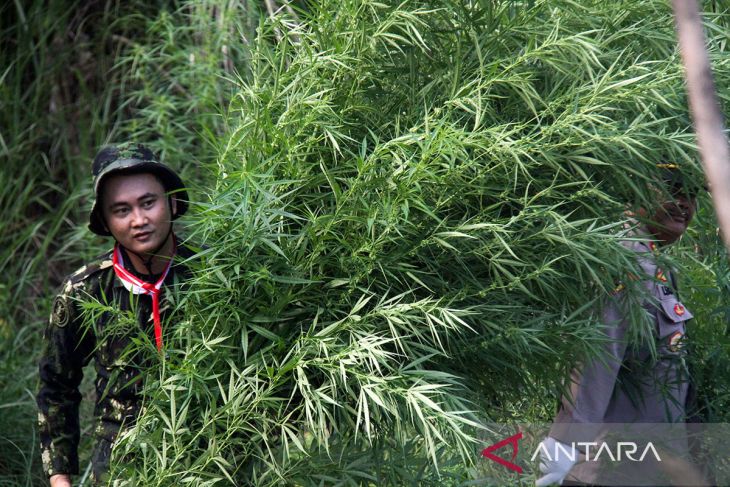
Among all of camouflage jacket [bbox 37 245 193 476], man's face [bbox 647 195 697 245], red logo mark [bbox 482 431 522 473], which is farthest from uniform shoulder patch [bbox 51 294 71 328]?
man's face [bbox 647 195 697 245]

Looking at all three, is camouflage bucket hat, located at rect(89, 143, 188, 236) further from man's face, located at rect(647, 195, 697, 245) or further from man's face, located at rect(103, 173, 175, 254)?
man's face, located at rect(647, 195, 697, 245)

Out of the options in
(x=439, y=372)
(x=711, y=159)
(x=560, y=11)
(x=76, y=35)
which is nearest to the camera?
(x=711, y=159)

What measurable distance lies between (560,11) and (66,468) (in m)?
1.82

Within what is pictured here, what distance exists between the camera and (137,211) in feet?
9.04

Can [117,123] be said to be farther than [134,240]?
Yes

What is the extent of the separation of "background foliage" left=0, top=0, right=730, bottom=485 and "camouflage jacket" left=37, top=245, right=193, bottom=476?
0.71 feet

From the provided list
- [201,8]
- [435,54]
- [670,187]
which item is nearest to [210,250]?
[435,54]

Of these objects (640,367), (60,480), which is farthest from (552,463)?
(60,480)

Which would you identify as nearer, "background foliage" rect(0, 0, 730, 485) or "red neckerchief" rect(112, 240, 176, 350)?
"background foliage" rect(0, 0, 730, 485)

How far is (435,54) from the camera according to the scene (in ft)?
8.73

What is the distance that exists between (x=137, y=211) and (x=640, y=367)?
1.51 metres

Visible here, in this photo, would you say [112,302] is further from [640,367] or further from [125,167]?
[640,367]

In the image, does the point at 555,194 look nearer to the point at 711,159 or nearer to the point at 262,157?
the point at 262,157

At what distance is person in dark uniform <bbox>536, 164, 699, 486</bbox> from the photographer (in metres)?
2.71
